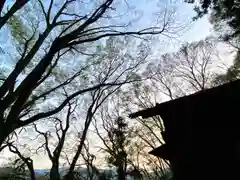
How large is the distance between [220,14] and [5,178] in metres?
14.7

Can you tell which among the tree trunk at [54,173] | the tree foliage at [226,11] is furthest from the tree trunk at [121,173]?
the tree foliage at [226,11]

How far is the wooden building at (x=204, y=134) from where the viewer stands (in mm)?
7477

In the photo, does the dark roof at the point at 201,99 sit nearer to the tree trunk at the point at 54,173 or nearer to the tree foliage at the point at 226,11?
the tree foliage at the point at 226,11

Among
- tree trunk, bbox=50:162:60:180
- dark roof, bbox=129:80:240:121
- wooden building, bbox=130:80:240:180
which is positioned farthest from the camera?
tree trunk, bbox=50:162:60:180

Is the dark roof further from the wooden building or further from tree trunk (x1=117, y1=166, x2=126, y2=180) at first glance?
tree trunk (x1=117, y1=166, x2=126, y2=180)

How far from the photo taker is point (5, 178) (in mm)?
17641

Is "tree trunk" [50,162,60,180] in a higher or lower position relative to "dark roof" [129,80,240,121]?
higher

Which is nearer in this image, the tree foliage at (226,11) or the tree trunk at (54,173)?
the tree foliage at (226,11)

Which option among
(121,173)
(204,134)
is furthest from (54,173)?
(204,134)

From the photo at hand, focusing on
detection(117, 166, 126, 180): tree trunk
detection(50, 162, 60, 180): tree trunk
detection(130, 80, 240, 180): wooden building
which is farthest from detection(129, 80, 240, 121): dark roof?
detection(117, 166, 126, 180): tree trunk

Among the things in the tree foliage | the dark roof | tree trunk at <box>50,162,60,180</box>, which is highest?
the tree foliage

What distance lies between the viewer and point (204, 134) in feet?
25.8

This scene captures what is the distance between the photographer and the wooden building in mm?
7477

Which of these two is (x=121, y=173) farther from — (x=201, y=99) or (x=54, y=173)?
(x=201, y=99)
